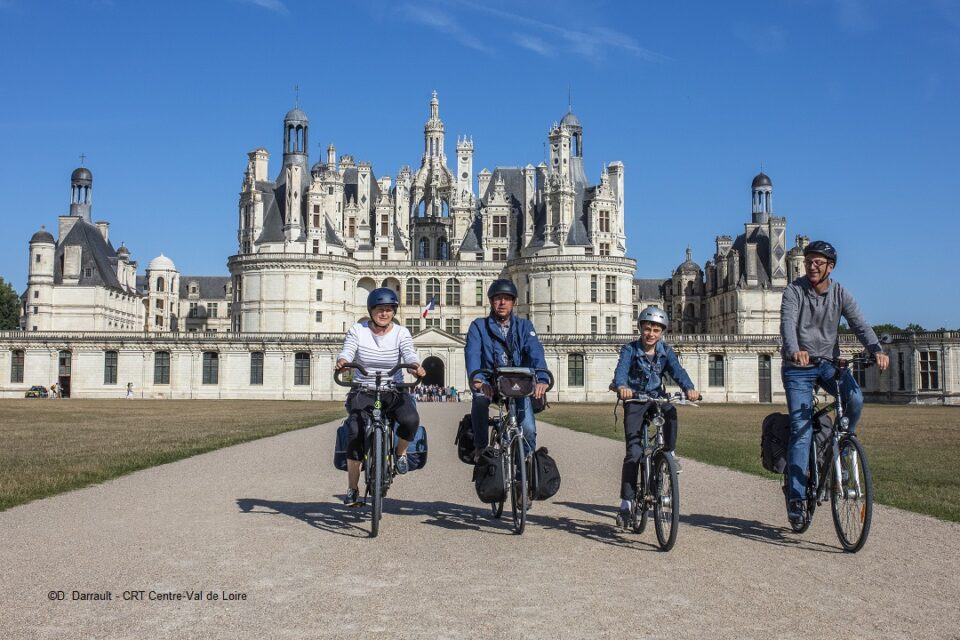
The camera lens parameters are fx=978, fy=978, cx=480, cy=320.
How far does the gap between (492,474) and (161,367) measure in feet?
225

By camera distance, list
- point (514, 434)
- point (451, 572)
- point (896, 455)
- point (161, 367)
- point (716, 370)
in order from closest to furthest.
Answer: point (451, 572) → point (514, 434) → point (896, 455) → point (161, 367) → point (716, 370)

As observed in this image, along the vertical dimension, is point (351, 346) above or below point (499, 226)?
below

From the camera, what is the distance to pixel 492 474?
9398 millimetres

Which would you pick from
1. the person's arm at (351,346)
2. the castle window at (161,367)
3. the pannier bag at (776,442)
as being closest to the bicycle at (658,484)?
the pannier bag at (776,442)

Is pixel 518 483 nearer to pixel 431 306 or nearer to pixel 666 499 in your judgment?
pixel 666 499

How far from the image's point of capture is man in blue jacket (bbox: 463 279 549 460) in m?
9.62

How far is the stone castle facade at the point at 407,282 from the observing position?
239 feet

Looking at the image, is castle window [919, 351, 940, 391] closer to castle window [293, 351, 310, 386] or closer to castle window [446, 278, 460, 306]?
castle window [446, 278, 460, 306]

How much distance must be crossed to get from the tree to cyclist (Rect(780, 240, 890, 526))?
104722mm

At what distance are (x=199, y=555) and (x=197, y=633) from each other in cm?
248

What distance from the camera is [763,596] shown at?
664cm

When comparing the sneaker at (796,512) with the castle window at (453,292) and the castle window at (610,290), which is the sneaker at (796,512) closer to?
the castle window at (610,290)

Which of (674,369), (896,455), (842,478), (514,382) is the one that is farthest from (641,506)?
(896,455)

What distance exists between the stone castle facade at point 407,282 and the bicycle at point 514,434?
209 feet
